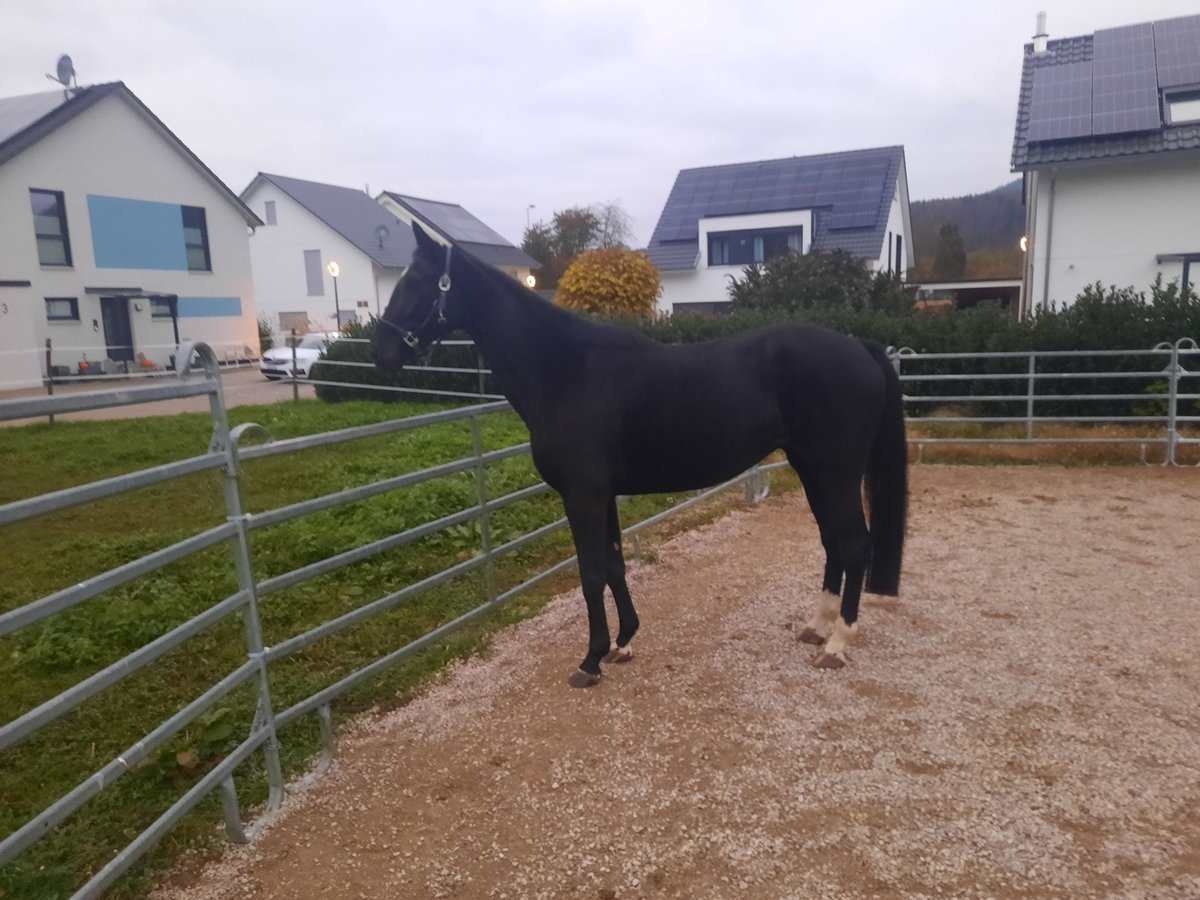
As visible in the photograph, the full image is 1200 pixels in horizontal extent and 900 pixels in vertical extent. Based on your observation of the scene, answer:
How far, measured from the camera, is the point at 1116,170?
42.6 ft

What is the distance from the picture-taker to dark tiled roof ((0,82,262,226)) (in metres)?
18.5

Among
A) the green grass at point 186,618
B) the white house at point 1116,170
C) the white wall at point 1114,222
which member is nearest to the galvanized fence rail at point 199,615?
the green grass at point 186,618

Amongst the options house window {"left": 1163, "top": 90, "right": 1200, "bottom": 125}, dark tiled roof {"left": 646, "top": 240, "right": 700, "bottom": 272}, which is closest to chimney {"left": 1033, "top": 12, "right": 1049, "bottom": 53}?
house window {"left": 1163, "top": 90, "right": 1200, "bottom": 125}

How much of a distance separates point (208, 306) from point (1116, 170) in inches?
907

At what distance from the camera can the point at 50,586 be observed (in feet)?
15.1

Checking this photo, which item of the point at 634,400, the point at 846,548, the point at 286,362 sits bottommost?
the point at 846,548

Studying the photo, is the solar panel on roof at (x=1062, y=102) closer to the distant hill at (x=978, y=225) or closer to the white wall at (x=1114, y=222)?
the white wall at (x=1114, y=222)

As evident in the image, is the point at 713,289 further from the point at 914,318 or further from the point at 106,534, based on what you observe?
the point at 106,534

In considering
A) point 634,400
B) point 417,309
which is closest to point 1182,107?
point 634,400

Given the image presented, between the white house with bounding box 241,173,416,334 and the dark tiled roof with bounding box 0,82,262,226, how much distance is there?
7.23m

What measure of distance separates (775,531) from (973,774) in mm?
3334

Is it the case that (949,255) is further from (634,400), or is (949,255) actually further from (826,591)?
(634,400)

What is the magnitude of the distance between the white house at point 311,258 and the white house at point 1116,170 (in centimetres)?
2257

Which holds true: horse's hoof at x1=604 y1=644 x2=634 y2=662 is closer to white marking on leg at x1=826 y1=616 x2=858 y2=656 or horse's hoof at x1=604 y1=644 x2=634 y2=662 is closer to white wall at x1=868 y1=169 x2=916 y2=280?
white marking on leg at x1=826 y1=616 x2=858 y2=656
